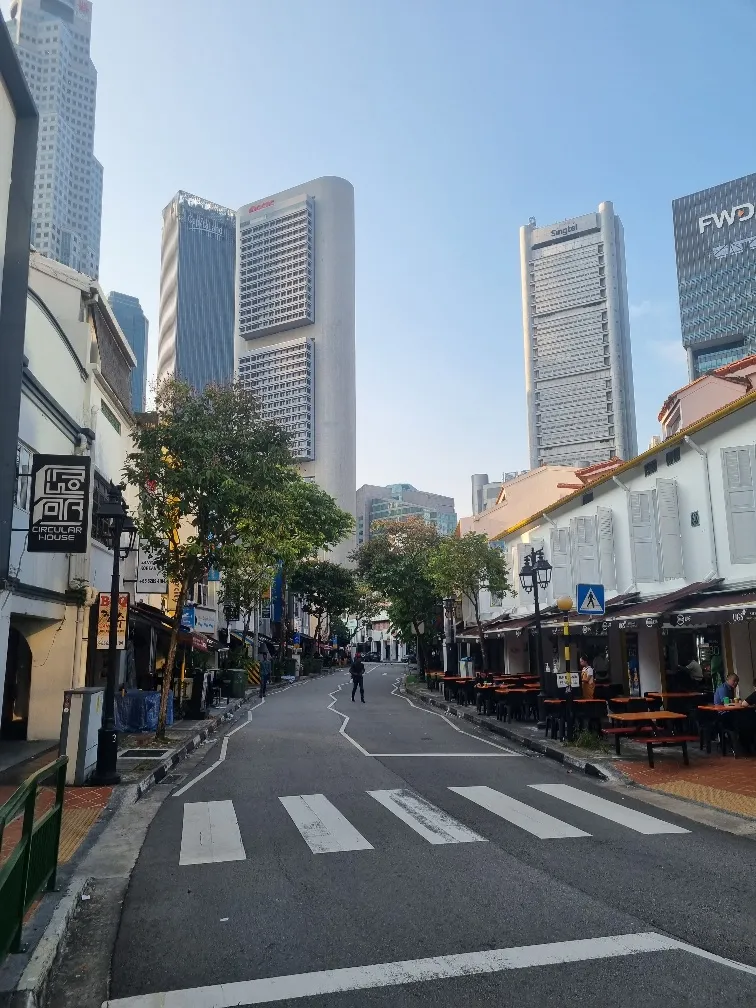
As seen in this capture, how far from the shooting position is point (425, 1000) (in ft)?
14.8

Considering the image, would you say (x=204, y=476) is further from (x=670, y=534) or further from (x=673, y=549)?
(x=673, y=549)

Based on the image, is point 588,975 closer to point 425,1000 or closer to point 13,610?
point 425,1000

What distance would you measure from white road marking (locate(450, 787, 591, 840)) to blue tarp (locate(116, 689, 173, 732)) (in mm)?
10679

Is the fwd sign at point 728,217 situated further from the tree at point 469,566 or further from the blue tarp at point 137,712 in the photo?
the blue tarp at point 137,712

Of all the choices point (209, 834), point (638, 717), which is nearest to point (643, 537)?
point (638, 717)

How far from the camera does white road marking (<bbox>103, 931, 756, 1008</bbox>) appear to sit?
4.61 metres

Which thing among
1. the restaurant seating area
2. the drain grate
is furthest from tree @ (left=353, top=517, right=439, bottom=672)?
the drain grate

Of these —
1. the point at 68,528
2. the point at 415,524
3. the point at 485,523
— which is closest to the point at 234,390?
the point at 68,528

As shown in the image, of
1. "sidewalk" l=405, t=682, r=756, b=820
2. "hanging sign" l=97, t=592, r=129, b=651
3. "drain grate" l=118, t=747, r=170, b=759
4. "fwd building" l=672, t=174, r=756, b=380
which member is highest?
"fwd building" l=672, t=174, r=756, b=380

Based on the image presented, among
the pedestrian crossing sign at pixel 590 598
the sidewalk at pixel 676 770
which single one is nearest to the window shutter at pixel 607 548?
the sidewalk at pixel 676 770

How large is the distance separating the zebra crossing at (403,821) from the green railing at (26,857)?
1829 mm

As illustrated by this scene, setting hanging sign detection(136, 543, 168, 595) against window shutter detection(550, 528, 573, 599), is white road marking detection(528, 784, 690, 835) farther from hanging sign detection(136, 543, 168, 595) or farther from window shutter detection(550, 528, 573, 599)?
window shutter detection(550, 528, 573, 599)

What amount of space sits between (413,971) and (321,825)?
4333mm

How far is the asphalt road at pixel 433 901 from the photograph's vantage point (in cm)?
471
